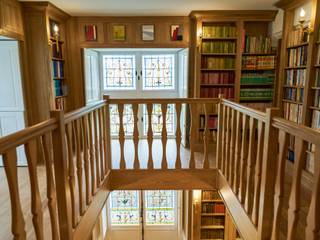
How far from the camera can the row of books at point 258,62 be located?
172 inches

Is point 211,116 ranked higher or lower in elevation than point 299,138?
lower

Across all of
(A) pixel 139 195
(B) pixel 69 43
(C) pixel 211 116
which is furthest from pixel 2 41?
(A) pixel 139 195

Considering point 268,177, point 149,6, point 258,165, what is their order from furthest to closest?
point 149,6 → point 258,165 → point 268,177

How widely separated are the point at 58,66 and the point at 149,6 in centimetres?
178

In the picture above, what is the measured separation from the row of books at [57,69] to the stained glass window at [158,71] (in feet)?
5.87

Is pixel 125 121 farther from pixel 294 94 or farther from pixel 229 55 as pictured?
pixel 294 94

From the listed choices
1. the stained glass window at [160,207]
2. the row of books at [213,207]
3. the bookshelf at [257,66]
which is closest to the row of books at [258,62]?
the bookshelf at [257,66]

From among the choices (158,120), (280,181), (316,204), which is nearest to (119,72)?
(158,120)

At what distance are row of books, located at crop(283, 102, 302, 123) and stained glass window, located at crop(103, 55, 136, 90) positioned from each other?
10.1ft

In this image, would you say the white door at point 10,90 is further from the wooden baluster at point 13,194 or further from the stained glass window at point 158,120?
the wooden baluster at point 13,194

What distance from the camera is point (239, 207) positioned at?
226 cm

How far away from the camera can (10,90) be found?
3.65 m

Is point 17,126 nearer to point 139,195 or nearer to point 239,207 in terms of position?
point 239,207

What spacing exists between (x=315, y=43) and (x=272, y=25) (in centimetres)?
146
